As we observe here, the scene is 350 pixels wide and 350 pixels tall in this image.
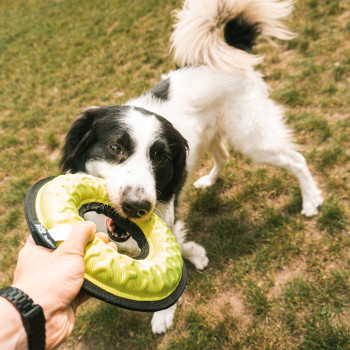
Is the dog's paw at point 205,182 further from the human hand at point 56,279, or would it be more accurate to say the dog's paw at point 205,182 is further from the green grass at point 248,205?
the human hand at point 56,279

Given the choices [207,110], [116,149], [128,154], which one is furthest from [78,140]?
[207,110]

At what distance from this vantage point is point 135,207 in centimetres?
178

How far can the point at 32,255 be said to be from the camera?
1319mm

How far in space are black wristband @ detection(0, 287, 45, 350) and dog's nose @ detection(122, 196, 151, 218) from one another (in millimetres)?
793

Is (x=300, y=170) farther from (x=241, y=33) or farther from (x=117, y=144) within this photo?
(x=117, y=144)

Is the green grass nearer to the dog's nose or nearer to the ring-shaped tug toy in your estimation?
the ring-shaped tug toy

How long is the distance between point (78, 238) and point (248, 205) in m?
2.41

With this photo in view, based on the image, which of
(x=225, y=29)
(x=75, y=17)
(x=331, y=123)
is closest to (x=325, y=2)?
(x=331, y=123)

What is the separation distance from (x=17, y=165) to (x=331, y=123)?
4.72 meters

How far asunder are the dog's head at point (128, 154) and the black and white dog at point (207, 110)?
0.04ft

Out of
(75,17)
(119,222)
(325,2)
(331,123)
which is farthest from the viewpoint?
(75,17)

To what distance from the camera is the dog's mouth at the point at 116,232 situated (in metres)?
2.10

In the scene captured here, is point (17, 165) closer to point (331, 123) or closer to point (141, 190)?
point (141, 190)

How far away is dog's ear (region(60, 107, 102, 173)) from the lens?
2.38 m
